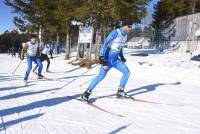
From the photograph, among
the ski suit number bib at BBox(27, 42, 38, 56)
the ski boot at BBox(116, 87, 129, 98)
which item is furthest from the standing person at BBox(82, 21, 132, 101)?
the ski suit number bib at BBox(27, 42, 38, 56)

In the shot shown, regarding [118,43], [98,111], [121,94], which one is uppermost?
[118,43]

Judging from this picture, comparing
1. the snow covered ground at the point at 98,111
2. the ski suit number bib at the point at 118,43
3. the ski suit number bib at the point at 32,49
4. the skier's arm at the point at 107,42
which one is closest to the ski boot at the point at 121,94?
the snow covered ground at the point at 98,111

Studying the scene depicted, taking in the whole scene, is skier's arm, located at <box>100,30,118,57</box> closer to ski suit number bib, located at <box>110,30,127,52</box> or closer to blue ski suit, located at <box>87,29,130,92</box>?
blue ski suit, located at <box>87,29,130,92</box>

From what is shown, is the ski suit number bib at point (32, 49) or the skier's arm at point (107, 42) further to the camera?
the ski suit number bib at point (32, 49)

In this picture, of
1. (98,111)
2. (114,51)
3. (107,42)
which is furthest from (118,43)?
(98,111)

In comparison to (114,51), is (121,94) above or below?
below

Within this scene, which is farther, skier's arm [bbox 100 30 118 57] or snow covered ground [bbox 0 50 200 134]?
skier's arm [bbox 100 30 118 57]

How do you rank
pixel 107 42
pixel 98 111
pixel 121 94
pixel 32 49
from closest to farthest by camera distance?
pixel 98 111
pixel 107 42
pixel 121 94
pixel 32 49

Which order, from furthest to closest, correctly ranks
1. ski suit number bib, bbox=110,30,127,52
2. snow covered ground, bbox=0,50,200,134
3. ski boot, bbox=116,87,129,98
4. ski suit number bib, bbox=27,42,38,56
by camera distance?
ski suit number bib, bbox=27,42,38,56, ski boot, bbox=116,87,129,98, ski suit number bib, bbox=110,30,127,52, snow covered ground, bbox=0,50,200,134

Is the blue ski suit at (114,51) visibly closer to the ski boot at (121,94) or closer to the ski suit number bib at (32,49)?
the ski boot at (121,94)

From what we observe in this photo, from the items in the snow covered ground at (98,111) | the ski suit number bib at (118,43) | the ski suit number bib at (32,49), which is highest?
the ski suit number bib at (118,43)

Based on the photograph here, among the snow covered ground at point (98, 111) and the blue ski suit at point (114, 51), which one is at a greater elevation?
the blue ski suit at point (114, 51)

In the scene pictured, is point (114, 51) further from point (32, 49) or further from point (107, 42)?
point (32, 49)

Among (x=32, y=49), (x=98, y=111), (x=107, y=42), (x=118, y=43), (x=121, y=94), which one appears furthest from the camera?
(x=32, y=49)
